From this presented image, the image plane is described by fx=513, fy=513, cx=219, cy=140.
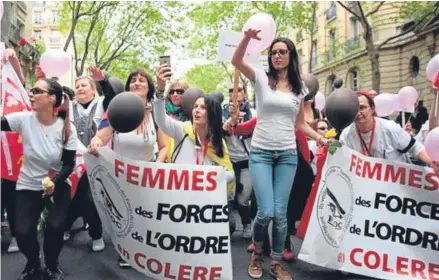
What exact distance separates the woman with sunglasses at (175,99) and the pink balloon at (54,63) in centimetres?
116

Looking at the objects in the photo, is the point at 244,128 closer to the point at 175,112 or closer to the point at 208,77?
the point at 175,112

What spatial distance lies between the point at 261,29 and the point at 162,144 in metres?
1.32

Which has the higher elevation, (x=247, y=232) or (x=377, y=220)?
(x=377, y=220)

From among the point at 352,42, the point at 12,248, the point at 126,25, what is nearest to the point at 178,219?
the point at 12,248

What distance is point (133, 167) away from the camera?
12.1ft

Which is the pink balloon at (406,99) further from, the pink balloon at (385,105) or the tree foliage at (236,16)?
the tree foliage at (236,16)

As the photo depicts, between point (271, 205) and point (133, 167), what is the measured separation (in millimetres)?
1110

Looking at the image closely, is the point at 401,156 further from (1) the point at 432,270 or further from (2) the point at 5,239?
(2) the point at 5,239

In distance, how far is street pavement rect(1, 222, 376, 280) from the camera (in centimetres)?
425

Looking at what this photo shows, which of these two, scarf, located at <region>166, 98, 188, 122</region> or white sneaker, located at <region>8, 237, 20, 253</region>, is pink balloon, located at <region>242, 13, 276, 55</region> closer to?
scarf, located at <region>166, 98, 188, 122</region>

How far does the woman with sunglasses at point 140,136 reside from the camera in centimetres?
423

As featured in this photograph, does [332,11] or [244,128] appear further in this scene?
[332,11]

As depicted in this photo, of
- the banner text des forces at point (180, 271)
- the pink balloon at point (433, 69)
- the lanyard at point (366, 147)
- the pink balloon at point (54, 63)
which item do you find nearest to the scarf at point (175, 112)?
the pink balloon at point (54, 63)

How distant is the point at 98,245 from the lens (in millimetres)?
5016
